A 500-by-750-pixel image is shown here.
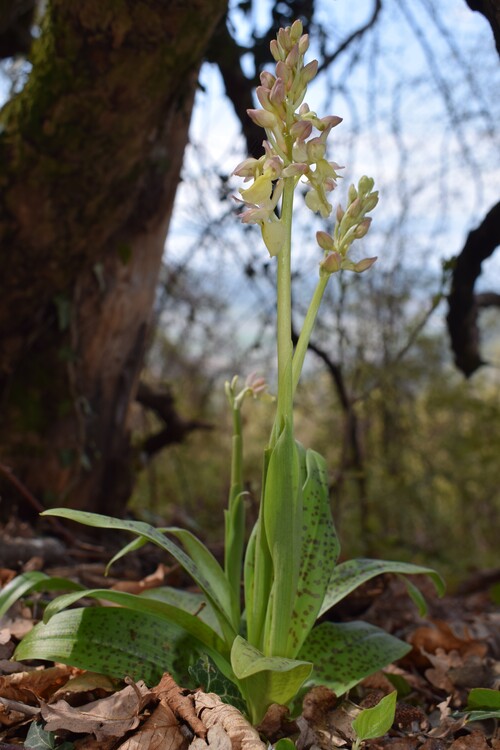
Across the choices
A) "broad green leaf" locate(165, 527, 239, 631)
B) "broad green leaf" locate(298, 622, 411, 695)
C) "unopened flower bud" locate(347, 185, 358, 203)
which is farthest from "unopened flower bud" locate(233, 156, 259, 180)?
"broad green leaf" locate(298, 622, 411, 695)

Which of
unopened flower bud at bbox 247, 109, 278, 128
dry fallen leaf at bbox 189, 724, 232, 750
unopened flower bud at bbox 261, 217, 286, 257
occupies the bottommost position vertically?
dry fallen leaf at bbox 189, 724, 232, 750

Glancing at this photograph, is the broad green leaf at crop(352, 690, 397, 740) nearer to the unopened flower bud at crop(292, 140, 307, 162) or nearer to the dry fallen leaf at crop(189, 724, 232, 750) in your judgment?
the dry fallen leaf at crop(189, 724, 232, 750)

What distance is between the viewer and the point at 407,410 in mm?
6234

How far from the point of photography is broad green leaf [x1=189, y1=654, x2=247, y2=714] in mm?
1494

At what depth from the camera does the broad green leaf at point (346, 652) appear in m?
1.61

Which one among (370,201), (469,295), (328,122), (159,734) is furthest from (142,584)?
(469,295)

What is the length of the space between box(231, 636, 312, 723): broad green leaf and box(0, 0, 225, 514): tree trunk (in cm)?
182

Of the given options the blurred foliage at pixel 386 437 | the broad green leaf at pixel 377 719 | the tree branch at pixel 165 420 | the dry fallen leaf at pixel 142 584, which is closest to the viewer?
the broad green leaf at pixel 377 719

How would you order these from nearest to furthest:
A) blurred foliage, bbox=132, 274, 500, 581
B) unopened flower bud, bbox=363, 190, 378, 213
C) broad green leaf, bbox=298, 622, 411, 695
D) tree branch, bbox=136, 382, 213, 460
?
1. unopened flower bud, bbox=363, 190, 378, 213
2. broad green leaf, bbox=298, 622, 411, 695
3. tree branch, bbox=136, 382, 213, 460
4. blurred foliage, bbox=132, 274, 500, 581

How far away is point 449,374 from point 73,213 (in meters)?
4.63

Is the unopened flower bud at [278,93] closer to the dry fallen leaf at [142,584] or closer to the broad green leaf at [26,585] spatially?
the broad green leaf at [26,585]

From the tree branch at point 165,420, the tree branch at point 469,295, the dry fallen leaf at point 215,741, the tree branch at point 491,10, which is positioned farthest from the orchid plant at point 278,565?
the tree branch at point 165,420

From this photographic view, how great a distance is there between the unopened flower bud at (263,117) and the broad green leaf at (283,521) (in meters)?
0.60

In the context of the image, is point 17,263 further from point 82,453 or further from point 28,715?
point 28,715
